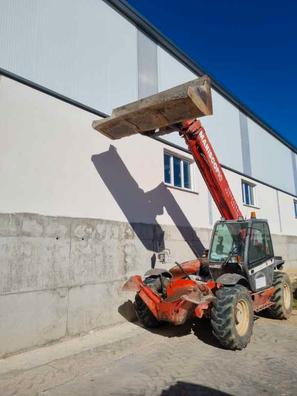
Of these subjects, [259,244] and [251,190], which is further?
[251,190]

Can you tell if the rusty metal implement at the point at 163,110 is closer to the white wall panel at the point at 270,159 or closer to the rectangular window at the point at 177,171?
the rectangular window at the point at 177,171

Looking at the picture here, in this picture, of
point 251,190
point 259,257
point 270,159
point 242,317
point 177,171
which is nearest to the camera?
point 242,317

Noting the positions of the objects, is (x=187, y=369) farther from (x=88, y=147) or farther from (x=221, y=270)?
(x=88, y=147)

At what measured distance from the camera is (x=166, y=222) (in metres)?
9.79

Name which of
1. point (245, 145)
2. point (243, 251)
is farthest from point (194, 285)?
point (245, 145)

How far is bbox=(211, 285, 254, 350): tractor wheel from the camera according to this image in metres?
5.54

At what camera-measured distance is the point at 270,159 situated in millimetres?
18531

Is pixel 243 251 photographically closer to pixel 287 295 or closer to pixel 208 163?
pixel 208 163

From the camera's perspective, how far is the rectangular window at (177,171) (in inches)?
415

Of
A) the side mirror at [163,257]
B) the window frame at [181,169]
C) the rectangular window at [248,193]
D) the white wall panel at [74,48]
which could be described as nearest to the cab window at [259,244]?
the side mirror at [163,257]

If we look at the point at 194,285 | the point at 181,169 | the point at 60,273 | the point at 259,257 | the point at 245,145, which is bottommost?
the point at 194,285

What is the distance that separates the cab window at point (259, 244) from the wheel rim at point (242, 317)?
3.38 feet

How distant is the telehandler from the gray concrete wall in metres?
0.85

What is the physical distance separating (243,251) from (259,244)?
0.80 metres
